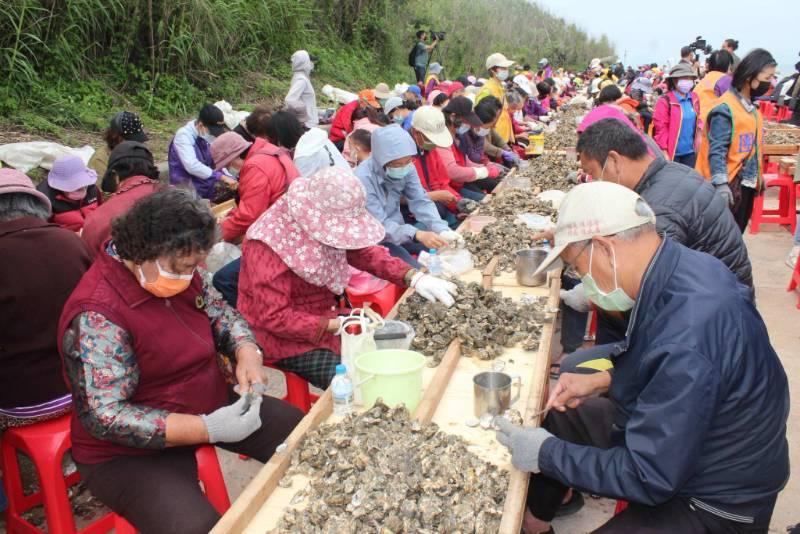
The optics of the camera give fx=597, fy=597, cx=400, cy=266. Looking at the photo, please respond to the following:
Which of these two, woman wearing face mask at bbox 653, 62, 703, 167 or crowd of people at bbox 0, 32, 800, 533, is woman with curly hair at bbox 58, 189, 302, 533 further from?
woman wearing face mask at bbox 653, 62, 703, 167

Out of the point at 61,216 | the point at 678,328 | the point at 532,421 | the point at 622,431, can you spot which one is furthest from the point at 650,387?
the point at 61,216

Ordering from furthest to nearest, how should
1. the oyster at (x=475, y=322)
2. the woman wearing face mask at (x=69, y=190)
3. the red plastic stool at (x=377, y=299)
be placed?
the woman wearing face mask at (x=69, y=190)
the red plastic stool at (x=377, y=299)
the oyster at (x=475, y=322)

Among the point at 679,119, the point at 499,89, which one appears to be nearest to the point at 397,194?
the point at 679,119

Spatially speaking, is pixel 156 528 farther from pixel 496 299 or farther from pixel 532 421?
pixel 496 299

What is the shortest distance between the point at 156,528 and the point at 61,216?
3.52 m

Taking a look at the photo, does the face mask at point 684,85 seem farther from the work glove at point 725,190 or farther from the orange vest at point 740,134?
the work glove at point 725,190

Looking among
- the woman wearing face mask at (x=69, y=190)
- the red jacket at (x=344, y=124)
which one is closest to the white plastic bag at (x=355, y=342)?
the woman wearing face mask at (x=69, y=190)

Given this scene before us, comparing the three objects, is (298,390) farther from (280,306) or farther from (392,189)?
(392,189)

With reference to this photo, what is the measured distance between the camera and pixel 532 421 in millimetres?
2365

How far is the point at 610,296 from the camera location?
2.13 meters

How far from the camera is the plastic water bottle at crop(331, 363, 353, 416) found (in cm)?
242

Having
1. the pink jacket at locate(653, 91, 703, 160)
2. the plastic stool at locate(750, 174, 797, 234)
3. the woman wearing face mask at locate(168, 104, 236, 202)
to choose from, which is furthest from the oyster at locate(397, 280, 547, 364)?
the plastic stool at locate(750, 174, 797, 234)

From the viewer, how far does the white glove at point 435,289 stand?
11.0 feet

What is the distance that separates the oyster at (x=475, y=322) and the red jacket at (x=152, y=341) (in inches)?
40.0
